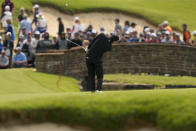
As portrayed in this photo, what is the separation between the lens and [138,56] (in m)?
30.7

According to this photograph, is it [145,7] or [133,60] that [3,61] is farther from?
[145,7]

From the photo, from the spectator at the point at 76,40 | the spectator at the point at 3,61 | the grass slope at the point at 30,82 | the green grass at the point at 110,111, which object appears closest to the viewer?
the green grass at the point at 110,111

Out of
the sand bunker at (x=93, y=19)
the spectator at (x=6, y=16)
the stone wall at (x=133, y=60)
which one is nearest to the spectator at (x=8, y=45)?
the stone wall at (x=133, y=60)

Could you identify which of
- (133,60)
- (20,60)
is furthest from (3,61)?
(133,60)

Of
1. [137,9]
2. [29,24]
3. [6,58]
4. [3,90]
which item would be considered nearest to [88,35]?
[29,24]

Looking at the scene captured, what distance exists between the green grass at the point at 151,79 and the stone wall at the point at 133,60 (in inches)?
30.1

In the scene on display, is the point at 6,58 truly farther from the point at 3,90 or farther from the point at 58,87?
the point at 3,90

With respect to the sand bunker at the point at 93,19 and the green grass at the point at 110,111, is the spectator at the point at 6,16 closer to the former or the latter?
the sand bunker at the point at 93,19

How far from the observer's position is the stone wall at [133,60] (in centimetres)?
2959

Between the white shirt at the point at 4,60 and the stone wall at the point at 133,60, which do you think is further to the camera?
the stone wall at the point at 133,60

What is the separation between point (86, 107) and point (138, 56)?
44.8 feet

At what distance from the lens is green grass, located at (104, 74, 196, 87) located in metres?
28.3

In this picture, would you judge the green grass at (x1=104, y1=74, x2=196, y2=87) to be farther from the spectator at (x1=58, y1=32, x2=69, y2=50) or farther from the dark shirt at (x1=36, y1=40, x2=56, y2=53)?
the dark shirt at (x1=36, y1=40, x2=56, y2=53)

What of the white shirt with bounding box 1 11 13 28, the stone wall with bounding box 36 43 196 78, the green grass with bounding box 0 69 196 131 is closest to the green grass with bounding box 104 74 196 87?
the stone wall with bounding box 36 43 196 78
